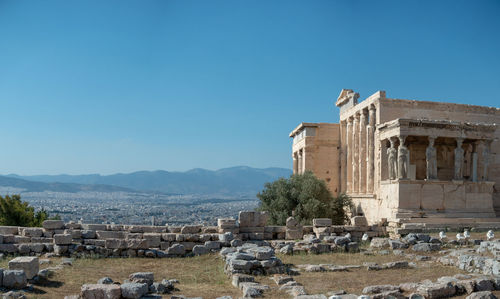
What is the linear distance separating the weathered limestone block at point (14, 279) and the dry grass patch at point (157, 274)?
0.35 meters

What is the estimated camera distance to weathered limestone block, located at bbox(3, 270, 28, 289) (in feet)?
27.2

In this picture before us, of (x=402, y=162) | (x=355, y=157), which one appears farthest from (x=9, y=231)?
(x=355, y=157)

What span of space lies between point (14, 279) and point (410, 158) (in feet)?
62.5

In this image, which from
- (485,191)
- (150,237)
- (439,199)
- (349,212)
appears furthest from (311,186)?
(150,237)

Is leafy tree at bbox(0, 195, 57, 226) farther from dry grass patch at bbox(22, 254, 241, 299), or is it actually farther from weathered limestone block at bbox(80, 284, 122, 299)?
weathered limestone block at bbox(80, 284, 122, 299)

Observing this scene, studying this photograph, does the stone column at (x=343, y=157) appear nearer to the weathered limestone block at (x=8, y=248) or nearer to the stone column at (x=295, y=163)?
the stone column at (x=295, y=163)

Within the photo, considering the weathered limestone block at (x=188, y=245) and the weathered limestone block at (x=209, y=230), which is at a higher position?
the weathered limestone block at (x=209, y=230)

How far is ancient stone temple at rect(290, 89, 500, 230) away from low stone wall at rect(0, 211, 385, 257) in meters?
3.73

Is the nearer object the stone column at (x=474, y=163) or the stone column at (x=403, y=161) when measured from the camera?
the stone column at (x=403, y=161)

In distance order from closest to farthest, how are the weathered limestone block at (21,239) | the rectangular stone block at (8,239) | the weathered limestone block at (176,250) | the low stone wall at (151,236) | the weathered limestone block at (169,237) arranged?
the low stone wall at (151,236)
the weathered limestone block at (176,250)
the rectangular stone block at (8,239)
the weathered limestone block at (169,237)
the weathered limestone block at (21,239)

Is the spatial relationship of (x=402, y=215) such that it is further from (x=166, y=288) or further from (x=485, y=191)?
(x=166, y=288)

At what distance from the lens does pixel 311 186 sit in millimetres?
23453

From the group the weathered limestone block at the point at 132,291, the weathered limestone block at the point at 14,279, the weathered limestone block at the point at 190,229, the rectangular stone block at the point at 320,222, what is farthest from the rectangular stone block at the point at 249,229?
the weathered limestone block at the point at 14,279

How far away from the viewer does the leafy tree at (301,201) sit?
22297 millimetres
